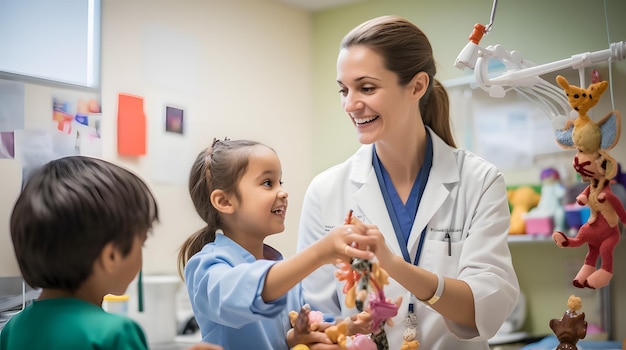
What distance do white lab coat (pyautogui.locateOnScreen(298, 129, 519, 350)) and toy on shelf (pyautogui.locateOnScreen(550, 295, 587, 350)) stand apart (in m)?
0.12

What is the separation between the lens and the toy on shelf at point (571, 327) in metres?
1.51

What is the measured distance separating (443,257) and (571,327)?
13.1 inches

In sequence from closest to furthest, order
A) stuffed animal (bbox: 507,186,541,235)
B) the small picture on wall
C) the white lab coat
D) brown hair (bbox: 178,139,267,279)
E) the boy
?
the boy → brown hair (bbox: 178,139,267,279) → the white lab coat → stuffed animal (bbox: 507,186,541,235) → the small picture on wall

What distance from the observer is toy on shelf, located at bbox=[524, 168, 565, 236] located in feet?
10.3

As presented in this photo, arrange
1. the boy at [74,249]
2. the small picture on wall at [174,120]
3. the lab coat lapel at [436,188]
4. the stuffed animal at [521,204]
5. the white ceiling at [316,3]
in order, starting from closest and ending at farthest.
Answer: the boy at [74,249]
the lab coat lapel at [436,188]
the stuffed animal at [521,204]
the small picture on wall at [174,120]
the white ceiling at [316,3]

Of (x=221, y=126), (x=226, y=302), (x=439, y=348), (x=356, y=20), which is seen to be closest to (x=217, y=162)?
(x=226, y=302)

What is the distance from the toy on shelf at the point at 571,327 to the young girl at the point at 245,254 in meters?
0.62

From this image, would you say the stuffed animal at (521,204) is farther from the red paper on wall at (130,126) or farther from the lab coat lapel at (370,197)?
the red paper on wall at (130,126)

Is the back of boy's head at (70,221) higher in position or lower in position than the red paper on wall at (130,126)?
lower

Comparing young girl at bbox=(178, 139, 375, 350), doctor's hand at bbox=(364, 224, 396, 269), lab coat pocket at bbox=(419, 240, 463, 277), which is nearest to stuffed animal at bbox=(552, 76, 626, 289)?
lab coat pocket at bbox=(419, 240, 463, 277)

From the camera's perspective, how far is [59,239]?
971 mm

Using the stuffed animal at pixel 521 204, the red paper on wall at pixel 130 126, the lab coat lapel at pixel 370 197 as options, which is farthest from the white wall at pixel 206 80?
the lab coat lapel at pixel 370 197

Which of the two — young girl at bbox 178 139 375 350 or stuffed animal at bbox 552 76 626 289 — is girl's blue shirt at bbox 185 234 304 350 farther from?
stuffed animal at bbox 552 76 626 289

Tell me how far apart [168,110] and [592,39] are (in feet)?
7.31
